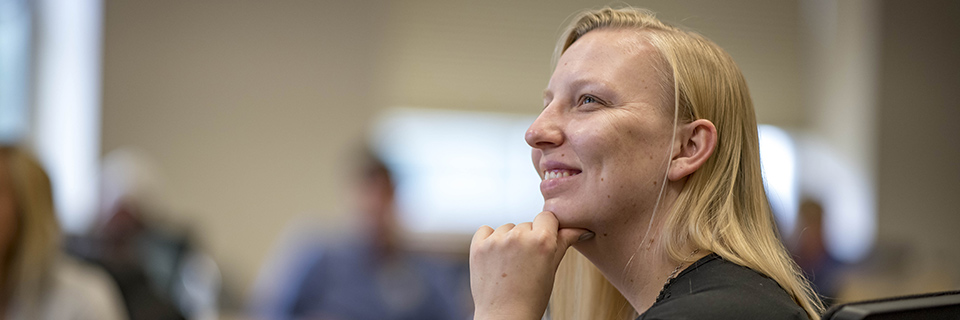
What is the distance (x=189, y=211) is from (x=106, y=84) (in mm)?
986

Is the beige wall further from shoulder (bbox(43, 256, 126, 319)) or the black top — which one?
the black top

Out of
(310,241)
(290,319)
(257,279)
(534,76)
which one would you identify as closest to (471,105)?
(534,76)

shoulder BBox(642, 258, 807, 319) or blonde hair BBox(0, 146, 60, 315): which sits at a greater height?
shoulder BBox(642, 258, 807, 319)

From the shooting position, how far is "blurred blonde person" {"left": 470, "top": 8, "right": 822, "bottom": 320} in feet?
3.64

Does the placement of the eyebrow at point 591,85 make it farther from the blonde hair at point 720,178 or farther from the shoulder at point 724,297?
the shoulder at point 724,297

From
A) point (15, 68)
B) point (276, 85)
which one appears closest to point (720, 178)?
point (276, 85)

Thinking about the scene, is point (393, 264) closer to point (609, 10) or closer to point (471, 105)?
point (609, 10)

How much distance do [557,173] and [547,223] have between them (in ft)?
0.31

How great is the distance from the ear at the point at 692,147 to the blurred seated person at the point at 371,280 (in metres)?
1.99

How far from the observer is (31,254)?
1.96 m

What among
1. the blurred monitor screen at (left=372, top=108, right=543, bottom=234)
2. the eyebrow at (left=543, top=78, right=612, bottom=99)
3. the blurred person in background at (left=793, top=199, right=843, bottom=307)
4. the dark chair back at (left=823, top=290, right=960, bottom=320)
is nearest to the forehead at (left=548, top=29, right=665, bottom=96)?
the eyebrow at (left=543, top=78, right=612, bottom=99)

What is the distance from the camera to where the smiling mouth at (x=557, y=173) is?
1.17 m

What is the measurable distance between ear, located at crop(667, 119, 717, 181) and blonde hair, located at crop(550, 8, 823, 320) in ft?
0.06

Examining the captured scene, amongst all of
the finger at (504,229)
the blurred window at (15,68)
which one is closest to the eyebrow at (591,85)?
the finger at (504,229)
